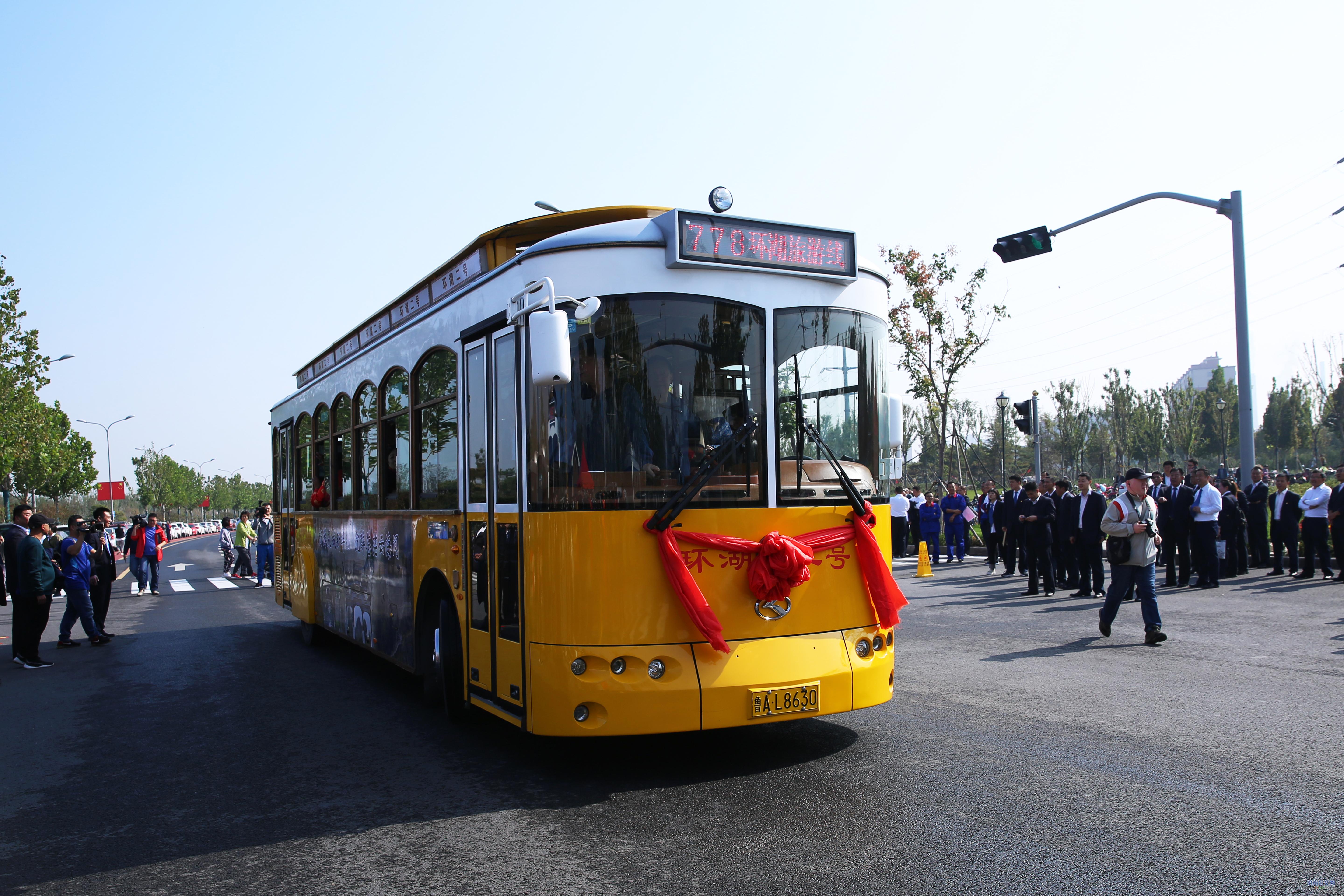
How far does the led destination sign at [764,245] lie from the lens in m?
5.70

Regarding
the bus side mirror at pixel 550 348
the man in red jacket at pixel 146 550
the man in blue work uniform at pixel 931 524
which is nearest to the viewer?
the bus side mirror at pixel 550 348

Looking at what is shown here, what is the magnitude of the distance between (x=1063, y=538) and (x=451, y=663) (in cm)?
1118

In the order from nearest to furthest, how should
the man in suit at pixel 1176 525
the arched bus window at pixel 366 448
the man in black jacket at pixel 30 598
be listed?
the arched bus window at pixel 366 448, the man in black jacket at pixel 30 598, the man in suit at pixel 1176 525

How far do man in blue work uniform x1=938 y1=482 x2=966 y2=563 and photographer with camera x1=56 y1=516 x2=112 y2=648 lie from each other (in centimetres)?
1559

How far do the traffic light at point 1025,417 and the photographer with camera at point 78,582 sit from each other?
16.6m

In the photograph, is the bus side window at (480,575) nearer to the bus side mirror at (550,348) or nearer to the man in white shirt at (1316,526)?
the bus side mirror at (550,348)

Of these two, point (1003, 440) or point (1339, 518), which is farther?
point (1003, 440)

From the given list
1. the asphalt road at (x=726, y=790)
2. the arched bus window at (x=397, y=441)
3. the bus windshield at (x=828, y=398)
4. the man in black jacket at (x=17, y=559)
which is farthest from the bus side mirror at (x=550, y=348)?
the man in black jacket at (x=17, y=559)

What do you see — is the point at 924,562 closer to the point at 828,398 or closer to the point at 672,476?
the point at 828,398

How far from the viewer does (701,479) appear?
545cm

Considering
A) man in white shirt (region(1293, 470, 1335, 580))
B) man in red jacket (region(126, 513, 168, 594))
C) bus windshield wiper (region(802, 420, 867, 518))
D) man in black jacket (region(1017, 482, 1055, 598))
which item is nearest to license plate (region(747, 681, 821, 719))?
bus windshield wiper (region(802, 420, 867, 518))

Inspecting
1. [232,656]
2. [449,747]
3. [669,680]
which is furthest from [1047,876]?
[232,656]

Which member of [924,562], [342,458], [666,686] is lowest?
[666,686]

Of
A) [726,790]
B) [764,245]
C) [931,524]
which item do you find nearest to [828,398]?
[764,245]
